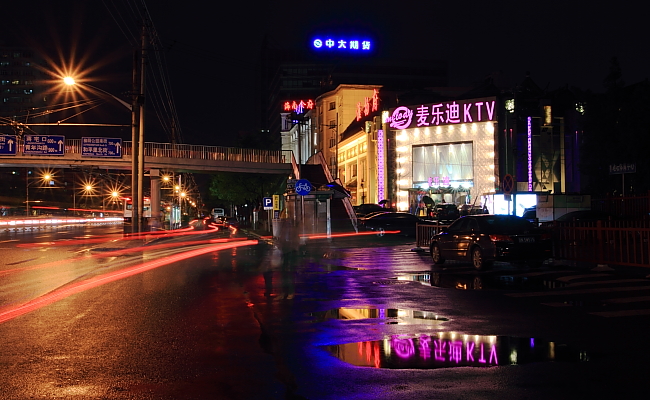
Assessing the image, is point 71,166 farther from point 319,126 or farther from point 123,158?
point 319,126

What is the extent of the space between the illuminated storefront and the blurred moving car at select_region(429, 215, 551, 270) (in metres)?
32.3

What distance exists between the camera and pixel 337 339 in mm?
7859

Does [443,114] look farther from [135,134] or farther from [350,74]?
[350,74]

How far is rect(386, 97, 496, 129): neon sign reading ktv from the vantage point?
49.3 m

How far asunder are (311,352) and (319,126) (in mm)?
72769

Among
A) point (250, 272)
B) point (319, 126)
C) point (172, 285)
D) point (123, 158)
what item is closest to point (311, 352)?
point (172, 285)

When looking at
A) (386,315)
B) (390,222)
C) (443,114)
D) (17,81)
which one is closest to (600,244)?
(386,315)

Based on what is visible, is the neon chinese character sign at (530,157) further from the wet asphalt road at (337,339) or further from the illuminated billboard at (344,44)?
the illuminated billboard at (344,44)

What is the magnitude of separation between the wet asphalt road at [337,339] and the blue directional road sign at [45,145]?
3110 centimetres

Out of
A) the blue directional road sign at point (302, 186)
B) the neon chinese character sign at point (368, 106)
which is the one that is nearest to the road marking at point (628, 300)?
the blue directional road sign at point (302, 186)

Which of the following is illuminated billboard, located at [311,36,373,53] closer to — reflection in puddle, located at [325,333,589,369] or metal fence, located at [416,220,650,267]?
metal fence, located at [416,220,650,267]

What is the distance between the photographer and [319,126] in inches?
3113

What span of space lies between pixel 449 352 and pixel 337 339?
1507mm

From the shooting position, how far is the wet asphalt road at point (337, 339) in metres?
5.77
